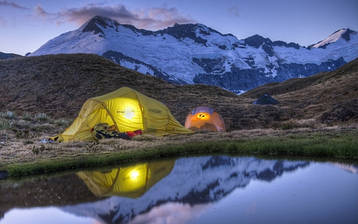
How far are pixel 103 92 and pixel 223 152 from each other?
105 feet

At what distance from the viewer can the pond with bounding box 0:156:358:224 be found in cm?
787

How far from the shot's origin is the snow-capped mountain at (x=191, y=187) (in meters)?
8.37

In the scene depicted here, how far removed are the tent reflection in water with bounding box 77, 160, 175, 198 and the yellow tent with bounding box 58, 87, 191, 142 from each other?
8.56 metres

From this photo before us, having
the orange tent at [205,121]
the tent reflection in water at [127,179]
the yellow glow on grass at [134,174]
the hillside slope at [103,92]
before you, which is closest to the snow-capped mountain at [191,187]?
the tent reflection in water at [127,179]

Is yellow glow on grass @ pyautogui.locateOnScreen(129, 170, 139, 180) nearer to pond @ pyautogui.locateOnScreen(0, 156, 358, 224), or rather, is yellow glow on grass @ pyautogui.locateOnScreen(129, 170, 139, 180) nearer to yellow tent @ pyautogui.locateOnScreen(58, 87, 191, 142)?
pond @ pyautogui.locateOnScreen(0, 156, 358, 224)

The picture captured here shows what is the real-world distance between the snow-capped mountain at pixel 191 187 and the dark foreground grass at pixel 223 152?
1.30 m

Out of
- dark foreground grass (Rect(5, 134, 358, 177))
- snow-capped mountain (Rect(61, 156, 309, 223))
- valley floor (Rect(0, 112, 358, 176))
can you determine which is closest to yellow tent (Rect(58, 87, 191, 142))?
valley floor (Rect(0, 112, 358, 176))

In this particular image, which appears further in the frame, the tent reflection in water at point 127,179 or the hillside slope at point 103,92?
the hillside slope at point 103,92

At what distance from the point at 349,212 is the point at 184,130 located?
57.2ft

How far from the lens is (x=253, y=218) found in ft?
24.8

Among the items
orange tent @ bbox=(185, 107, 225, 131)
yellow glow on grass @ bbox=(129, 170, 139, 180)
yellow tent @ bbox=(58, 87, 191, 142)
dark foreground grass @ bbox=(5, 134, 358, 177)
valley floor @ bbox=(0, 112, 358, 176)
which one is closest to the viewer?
yellow glow on grass @ bbox=(129, 170, 139, 180)

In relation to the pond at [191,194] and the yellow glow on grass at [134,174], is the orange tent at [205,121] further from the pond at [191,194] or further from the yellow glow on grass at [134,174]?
the yellow glow on grass at [134,174]

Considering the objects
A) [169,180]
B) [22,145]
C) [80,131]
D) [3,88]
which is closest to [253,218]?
[169,180]

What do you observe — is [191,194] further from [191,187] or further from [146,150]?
[146,150]
